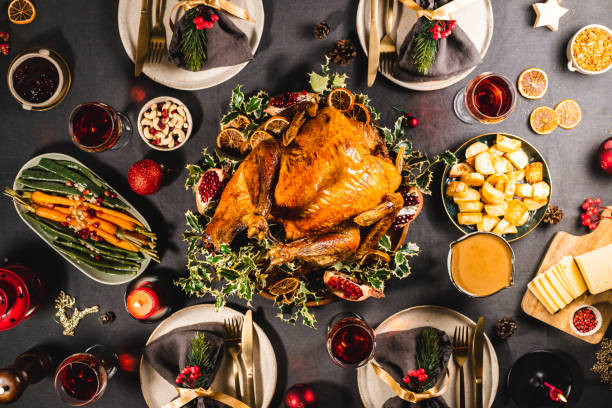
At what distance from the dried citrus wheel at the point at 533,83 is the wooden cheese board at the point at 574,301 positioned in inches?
23.9

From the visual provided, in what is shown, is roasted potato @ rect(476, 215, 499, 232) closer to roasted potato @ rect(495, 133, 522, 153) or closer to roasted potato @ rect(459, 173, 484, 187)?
roasted potato @ rect(459, 173, 484, 187)

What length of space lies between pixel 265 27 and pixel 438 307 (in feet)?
4.72

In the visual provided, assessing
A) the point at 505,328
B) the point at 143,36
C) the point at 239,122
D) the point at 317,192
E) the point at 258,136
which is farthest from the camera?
the point at 505,328

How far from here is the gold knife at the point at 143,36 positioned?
1624mm

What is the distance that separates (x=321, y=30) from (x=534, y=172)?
42.6 inches

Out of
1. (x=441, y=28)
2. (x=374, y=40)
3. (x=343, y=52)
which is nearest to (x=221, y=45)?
(x=343, y=52)

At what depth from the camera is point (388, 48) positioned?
1638mm

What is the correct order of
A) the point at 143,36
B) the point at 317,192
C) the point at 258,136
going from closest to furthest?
the point at 317,192 → the point at 258,136 → the point at 143,36

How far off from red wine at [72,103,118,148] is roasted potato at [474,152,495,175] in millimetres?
1513

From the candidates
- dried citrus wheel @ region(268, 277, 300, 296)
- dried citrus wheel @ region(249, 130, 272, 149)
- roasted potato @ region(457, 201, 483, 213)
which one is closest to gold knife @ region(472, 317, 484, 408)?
roasted potato @ region(457, 201, 483, 213)

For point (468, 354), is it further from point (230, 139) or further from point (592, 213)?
point (230, 139)

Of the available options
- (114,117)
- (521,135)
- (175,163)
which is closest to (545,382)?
(521,135)

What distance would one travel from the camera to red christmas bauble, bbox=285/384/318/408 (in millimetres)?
1684

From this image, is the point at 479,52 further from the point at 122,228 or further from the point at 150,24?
the point at 122,228
